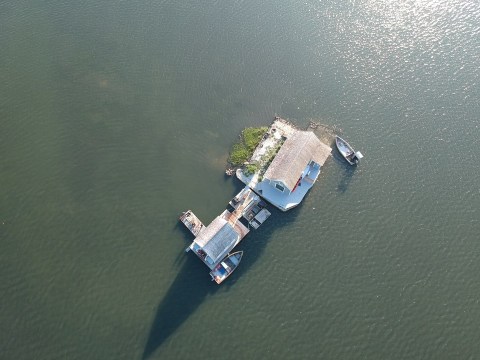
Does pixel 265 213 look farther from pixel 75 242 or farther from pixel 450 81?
pixel 450 81

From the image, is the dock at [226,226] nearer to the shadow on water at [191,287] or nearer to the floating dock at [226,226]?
the floating dock at [226,226]

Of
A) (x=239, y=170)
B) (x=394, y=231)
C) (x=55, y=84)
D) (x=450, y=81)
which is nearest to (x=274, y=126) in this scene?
(x=239, y=170)

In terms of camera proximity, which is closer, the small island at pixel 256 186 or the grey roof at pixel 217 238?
the grey roof at pixel 217 238

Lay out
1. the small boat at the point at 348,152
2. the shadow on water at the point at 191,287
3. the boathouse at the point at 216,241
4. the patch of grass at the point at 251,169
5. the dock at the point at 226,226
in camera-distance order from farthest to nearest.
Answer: the small boat at the point at 348,152 → the patch of grass at the point at 251,169 → the dock at the point at 226,226 → the boathouse at the point at 216,241 → the shadow on water at the point at 191,287

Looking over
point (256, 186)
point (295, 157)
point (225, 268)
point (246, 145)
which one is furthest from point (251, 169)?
point (225, 268)

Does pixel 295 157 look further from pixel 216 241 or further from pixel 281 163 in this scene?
pixel 216 241

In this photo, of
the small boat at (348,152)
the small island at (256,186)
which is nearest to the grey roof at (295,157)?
the small island at (256,186)
